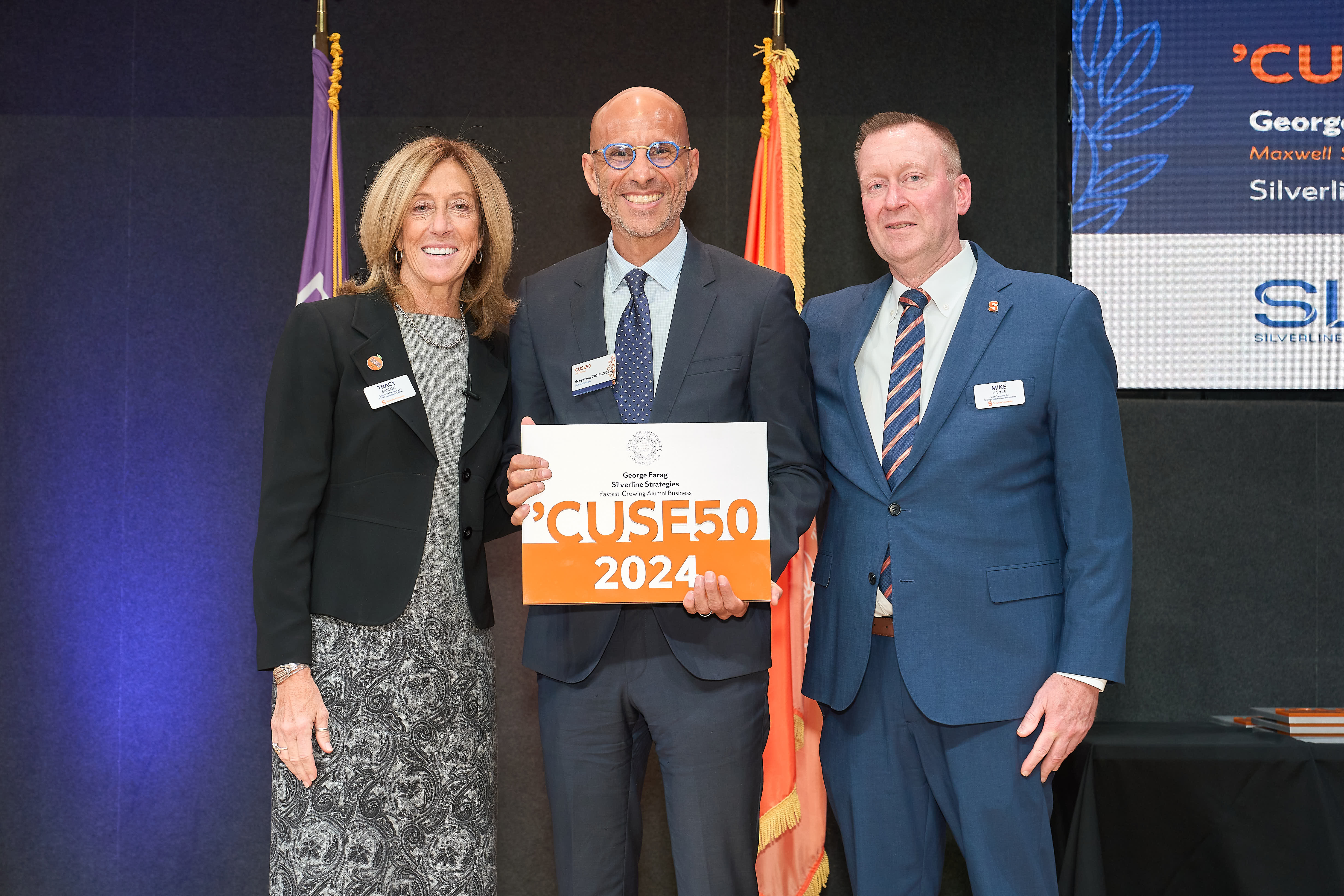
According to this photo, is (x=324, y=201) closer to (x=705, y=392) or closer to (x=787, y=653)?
(x=705, y=392)

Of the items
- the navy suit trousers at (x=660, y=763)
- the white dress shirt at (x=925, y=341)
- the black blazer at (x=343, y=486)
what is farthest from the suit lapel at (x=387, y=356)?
the navy suit trousers at (x=660, y=763)

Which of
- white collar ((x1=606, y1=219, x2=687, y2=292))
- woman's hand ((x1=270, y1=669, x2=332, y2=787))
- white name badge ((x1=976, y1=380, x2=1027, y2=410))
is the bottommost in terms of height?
woman's hand ((x1=270, y1=669, x2=332, y2=787))

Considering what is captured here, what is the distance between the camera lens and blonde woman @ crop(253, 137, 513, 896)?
1.90 metres

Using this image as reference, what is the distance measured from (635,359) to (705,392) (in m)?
0.17

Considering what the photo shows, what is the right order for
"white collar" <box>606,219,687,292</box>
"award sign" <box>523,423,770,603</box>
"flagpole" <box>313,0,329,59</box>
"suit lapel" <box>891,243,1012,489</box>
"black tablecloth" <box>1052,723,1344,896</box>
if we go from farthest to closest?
"flagpole" <box>313,0,329,59</box>, "black tablecloth" <box>1052,723,1344,896</box>, "white collar" <box>606,219,687,292</box>, "suit lapel" <box>891,243,1012,489</box>, "award sign" <box>523,423,770,603</box>

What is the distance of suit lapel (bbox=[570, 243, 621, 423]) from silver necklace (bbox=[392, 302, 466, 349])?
0.95ft

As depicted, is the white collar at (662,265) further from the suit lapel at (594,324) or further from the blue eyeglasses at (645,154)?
the blue eyeglasses at (645,154)

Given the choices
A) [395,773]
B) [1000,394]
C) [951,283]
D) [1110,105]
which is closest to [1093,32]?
[1110,105]

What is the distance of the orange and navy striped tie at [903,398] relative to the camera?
6.53 feet

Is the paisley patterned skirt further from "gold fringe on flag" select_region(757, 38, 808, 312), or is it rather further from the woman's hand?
"gold fringe on flag" select_region(757, 38, 808, 312)

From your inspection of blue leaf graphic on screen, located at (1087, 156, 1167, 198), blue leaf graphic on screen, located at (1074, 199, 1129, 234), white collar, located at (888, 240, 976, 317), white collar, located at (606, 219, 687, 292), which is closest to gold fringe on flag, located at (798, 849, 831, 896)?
white collar, located at (888, 240, 976, 317)

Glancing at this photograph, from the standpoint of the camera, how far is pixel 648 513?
183cm

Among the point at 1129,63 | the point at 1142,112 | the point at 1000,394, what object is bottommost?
the point at 1000,394

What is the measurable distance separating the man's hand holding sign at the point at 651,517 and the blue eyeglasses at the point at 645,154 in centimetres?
63
